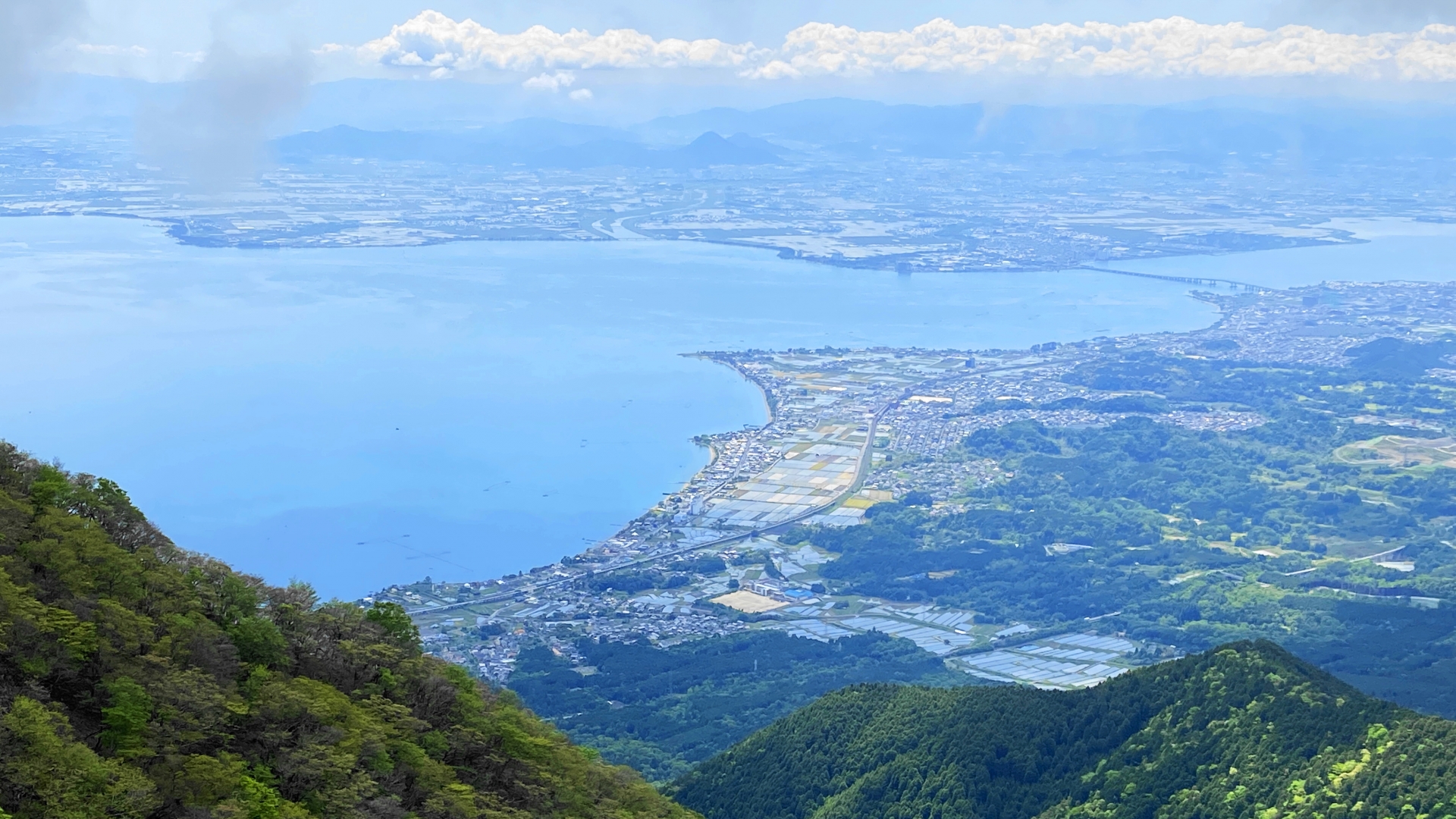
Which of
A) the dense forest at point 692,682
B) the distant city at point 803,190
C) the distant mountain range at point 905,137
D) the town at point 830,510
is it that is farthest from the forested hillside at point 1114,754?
the distant mountain range at point 905,137

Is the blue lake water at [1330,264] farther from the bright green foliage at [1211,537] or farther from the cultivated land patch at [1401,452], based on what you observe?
the cultivated land patch at [1401,452]

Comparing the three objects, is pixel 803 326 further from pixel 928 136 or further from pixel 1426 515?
pixel 928 136

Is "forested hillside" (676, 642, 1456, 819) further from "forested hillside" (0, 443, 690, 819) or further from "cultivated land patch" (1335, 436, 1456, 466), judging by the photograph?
"cultivated land patch" (1335, 436, 1456, 466)

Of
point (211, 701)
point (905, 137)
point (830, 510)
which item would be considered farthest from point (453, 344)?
point (905, 137)

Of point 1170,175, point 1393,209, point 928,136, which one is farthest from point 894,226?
point 928,136

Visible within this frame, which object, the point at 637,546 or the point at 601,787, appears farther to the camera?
the point at 637,546

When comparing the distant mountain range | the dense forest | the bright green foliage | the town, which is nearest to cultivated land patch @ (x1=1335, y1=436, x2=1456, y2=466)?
the bright green foliage
